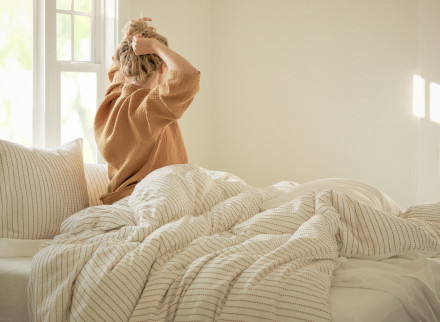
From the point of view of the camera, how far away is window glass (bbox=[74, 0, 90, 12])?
3.90 meters

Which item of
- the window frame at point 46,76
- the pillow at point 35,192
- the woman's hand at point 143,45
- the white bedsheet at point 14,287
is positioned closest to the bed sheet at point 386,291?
the white bedsheet at point 14,287

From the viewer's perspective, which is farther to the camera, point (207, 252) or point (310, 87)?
point (310, 87)

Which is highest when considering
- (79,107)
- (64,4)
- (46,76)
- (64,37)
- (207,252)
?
(64,4)

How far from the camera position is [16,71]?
3617 mm

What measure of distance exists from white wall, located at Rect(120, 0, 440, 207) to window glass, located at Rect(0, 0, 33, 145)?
683 millimetres

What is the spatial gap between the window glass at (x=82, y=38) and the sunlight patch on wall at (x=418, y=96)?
7.26 feet

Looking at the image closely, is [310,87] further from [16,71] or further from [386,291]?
[386,291]

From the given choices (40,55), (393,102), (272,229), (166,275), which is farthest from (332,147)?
(166,275)

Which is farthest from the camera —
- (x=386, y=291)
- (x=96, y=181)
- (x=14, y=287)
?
(x=96, y=181)

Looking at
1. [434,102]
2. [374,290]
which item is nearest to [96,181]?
[374,290]

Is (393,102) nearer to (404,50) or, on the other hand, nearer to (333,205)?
(404,50)

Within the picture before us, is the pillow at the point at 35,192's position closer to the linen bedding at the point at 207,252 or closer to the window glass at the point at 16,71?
the linen bedding at the point at 207,252

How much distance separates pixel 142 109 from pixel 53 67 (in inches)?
41.8

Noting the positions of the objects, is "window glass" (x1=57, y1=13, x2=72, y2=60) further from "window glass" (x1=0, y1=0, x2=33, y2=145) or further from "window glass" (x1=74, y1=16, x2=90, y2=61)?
"window glass" (x1=0, y1=0, x2=33, y2=145)
